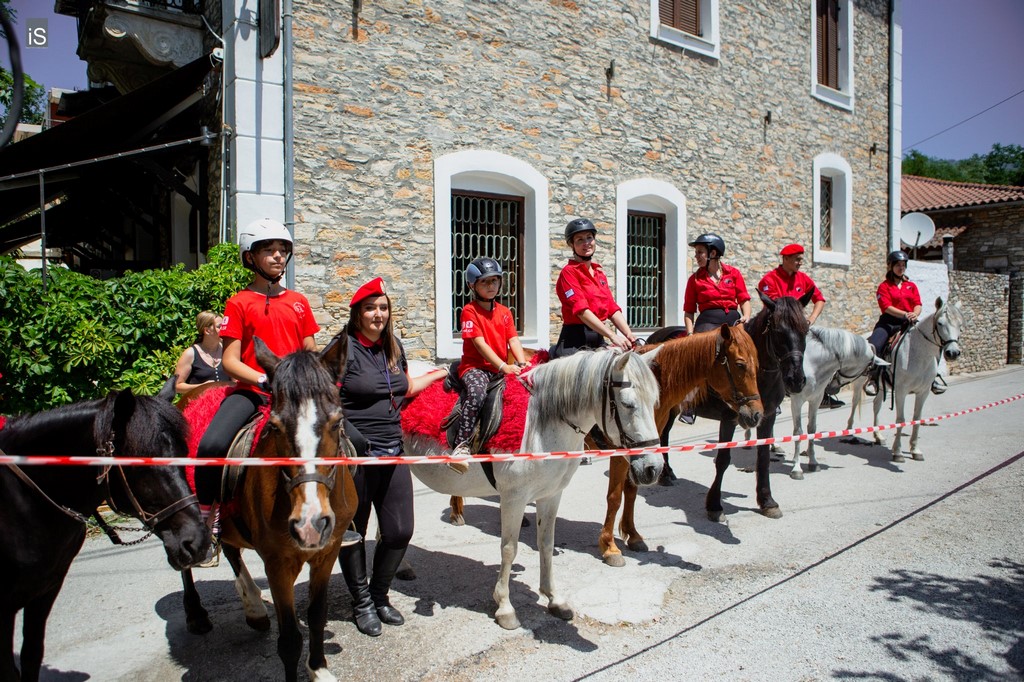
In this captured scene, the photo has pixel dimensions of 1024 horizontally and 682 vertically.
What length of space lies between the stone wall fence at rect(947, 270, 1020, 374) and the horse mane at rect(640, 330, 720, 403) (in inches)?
568

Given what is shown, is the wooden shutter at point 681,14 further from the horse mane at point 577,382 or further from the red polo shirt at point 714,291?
→ the horse mane at point 577,382

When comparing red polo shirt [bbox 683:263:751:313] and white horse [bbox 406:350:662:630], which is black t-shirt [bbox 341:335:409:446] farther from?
red polo shirt [bbox 683:263:751:313]

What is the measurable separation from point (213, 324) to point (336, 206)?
245 cm

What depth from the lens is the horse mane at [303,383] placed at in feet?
8.81

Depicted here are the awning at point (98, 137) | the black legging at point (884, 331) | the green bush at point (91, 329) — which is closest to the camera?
the green bush at point (91, 329)

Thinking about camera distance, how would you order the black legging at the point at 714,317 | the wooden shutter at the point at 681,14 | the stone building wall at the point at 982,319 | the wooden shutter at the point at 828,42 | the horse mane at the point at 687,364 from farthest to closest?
the stone building wall at the point at 982,319, the wooden shutter at the point at 828,42, the wooden shutter at the point at 681,14, the black legging at the point at 714,317, the horse mane at the point at 687,364

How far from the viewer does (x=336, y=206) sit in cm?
758

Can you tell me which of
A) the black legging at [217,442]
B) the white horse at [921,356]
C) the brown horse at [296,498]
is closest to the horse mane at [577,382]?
the brown horse at [296,498]

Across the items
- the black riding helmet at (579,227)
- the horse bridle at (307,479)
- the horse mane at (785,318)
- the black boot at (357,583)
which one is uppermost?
the black riding helmet at (579,227)

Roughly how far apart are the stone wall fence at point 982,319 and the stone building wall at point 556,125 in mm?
4597

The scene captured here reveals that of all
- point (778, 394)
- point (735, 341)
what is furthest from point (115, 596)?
point (778, 394)

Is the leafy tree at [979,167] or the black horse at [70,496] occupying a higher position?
the leafy tree at [979,167]

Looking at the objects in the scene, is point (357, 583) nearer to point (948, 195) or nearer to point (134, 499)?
point (134, 499)
